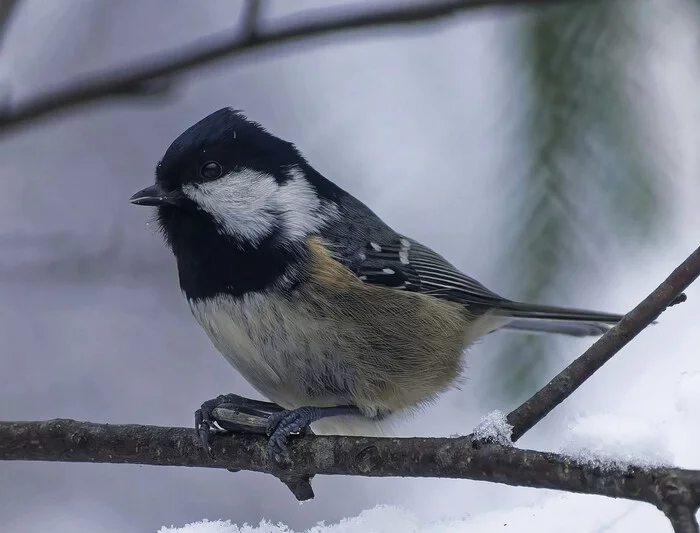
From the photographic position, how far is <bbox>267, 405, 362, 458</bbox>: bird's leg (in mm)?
1503

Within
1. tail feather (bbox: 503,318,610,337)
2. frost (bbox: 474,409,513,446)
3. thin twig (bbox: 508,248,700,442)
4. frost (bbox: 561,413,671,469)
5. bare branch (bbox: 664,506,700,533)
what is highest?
tail feather (bbox: 503,318,610,337)

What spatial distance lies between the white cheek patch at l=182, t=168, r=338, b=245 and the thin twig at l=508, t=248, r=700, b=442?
2.57 ft

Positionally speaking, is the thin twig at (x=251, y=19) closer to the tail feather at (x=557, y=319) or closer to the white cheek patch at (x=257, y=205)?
the white cheek patch at (x=257, y=205)

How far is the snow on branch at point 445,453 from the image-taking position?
106 centimetres

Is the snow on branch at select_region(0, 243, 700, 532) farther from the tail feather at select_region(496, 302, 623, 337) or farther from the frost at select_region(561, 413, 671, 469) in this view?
the tail feather at select_region(496, 302, 623, 337)

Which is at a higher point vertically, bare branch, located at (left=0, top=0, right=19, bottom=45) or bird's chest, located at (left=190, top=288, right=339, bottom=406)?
bare branch, located at (left=0, top=0, right=19, bottom=45)

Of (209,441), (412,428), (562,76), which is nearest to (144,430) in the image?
(209,441)

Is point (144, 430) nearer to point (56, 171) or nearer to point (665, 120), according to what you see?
point (665, 120)

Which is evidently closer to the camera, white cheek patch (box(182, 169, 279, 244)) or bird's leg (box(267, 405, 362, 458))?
bird's leg (box(267, 405, 362, 458))

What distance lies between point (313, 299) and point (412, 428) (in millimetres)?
1123

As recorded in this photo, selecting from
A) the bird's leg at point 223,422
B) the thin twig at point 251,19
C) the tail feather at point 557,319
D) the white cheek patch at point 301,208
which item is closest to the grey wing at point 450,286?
the tail feather at point 557,319

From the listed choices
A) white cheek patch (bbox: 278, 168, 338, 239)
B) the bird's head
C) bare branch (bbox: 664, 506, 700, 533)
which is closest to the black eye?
the bird's head

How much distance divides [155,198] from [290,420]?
0.55 metres

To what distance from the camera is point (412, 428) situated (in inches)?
109
